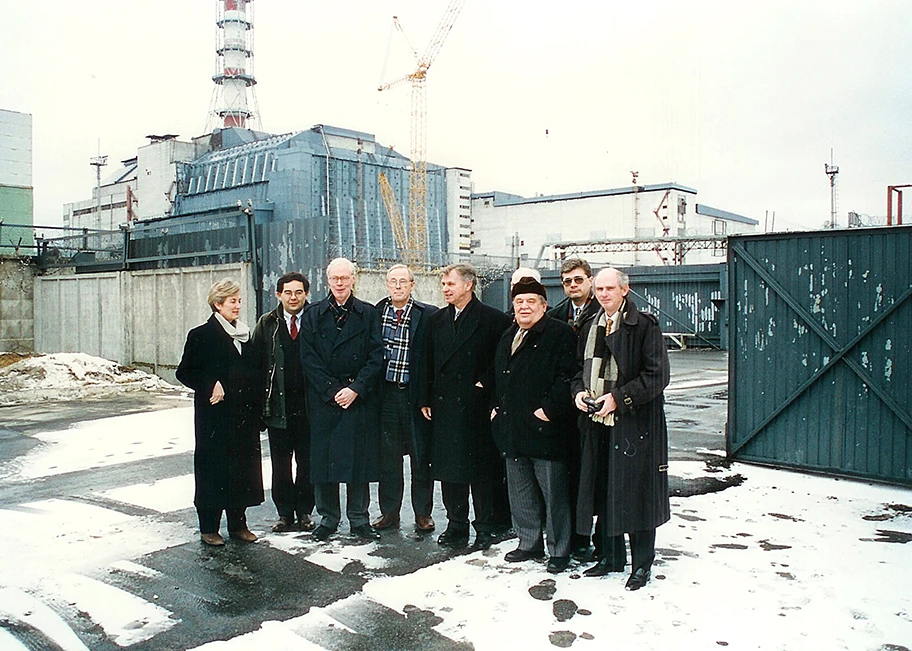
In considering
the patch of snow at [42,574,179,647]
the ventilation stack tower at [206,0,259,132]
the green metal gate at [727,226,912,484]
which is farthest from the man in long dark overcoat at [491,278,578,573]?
the ventilation stack tower at [206,0,259,132]

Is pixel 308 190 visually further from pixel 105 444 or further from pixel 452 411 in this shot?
pixel 452 411

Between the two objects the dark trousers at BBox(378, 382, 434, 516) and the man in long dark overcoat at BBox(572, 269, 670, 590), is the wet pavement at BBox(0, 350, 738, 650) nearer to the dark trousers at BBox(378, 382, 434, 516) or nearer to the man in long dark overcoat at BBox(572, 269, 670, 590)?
the dark trousers at BBox(378, 382, 434, 516)

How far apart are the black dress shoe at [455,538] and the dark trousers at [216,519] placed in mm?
1451

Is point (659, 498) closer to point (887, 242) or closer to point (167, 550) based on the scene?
point (167, 550)

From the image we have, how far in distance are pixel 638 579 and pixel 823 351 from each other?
411cm

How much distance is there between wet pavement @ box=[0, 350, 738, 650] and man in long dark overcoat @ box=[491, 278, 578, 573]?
757mm

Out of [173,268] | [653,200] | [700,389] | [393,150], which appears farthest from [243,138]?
[700,389]

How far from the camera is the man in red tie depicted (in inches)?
235

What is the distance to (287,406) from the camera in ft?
19.6

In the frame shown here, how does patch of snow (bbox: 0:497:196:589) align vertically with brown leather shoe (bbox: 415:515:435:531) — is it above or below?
below

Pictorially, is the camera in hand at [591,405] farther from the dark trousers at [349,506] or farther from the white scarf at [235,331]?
the white scarf at [235,331]

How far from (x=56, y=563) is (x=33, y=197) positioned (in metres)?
23.4

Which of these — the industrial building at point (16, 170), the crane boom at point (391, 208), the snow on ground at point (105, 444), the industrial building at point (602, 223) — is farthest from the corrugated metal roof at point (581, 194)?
the snow on ground at point (105, 444)

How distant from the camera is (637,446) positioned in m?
4.70
